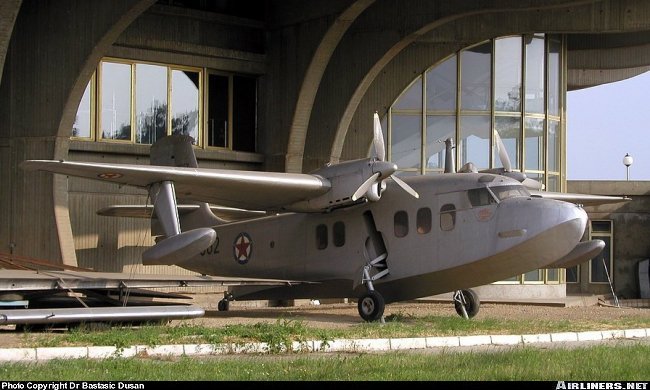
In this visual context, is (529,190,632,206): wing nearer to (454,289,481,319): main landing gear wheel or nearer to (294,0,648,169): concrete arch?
(454,289,481,319): main landing gear wheel

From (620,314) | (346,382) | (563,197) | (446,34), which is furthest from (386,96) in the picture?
(346,382)

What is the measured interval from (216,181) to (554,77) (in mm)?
15836

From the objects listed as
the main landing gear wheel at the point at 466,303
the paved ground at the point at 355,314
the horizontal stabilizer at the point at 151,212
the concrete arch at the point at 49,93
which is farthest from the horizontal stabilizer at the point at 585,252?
the concrete arch at the point at 49,93

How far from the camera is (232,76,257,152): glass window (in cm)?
3338

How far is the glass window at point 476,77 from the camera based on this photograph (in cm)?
3244

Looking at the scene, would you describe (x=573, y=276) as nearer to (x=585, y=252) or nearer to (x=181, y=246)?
(x=585, y=252)

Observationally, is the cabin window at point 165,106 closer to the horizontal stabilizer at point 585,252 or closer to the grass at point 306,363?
the horizontal stabilizer at point 585,252

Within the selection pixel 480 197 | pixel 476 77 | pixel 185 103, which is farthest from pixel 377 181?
pixel 185 103

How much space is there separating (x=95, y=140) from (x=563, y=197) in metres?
12.9

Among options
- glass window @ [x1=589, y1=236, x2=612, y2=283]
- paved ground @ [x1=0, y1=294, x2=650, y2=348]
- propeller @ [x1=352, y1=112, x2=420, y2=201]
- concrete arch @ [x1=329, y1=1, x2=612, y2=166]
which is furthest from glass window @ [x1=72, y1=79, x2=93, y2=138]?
glass window @ [x1=589, y1=236, x2=612, y2=283]

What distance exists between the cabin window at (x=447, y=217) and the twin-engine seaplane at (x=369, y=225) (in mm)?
20

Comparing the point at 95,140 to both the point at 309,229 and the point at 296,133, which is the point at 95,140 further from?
the point at 309,229

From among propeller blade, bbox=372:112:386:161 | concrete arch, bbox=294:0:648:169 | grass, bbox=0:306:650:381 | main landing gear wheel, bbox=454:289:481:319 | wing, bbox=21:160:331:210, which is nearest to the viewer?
grass, bbox=0:306:650:381

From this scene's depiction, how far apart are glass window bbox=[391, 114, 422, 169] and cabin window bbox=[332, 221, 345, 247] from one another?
32.6 ft
